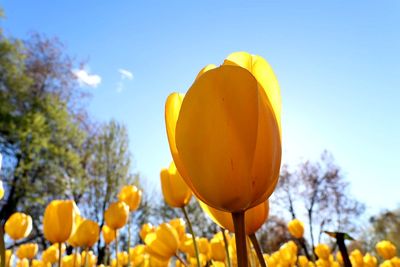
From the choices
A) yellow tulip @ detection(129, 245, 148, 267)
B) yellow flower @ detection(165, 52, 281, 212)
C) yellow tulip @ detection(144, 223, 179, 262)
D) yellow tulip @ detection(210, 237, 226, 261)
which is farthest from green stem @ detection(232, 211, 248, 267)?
yellow tulip @ detection(129, 245, 148, 267)

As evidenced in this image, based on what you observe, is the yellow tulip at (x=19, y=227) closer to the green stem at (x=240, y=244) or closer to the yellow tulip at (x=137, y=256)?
the yellow tulip at (x=137, y=256)

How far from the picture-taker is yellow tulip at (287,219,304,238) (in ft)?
6.20

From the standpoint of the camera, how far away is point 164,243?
3.96 ft

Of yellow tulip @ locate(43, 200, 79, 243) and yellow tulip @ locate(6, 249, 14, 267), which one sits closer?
yellow tulip @ locate(43, 200, 79, 243)

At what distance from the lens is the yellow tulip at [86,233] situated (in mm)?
1244

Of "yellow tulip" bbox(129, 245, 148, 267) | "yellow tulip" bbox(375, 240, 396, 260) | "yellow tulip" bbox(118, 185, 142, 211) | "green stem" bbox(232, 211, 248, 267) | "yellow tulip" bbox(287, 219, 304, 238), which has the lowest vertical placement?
"green stem" bbox(232, 211, 248, 267)

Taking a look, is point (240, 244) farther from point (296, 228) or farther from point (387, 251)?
point (387, 251)

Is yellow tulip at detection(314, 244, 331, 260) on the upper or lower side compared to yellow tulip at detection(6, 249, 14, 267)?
lower

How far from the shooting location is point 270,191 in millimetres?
363

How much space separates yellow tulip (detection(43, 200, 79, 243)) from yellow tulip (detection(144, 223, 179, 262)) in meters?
0.32

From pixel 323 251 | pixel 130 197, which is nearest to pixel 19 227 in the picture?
pixel 130 197

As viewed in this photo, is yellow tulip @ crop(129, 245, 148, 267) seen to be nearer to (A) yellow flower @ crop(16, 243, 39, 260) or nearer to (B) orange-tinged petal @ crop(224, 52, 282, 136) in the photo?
(A) yellow flower @ crop(16, 243, 39, 260)

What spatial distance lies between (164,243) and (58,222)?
0.37 meters

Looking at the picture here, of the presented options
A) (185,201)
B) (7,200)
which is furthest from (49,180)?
(185,201)
